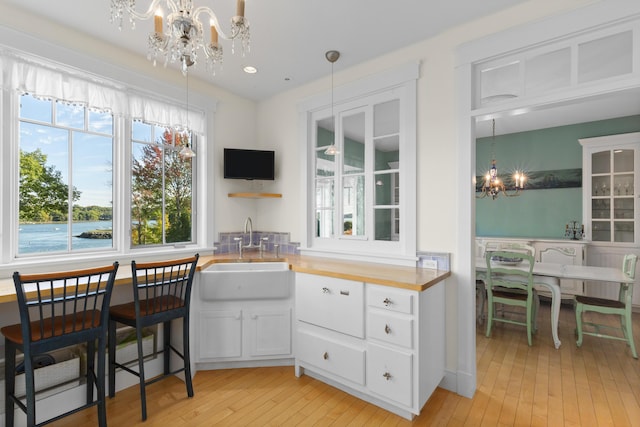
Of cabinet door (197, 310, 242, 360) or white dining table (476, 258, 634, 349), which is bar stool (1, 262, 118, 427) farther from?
white dining table (476, 258, 634, 349)

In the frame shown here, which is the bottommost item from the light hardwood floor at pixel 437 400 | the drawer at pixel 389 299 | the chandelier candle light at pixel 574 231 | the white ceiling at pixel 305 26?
the light hardwood floor at pixel 437 400

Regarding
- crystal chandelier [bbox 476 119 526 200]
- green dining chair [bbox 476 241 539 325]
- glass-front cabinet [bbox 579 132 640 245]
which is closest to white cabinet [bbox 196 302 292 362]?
green dining chair [bbox 476 241 539 325]

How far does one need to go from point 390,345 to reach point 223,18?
261 cm

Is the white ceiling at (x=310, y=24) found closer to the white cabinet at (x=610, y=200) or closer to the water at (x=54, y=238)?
the water at (x=54, y=238)

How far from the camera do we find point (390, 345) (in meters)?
2.16

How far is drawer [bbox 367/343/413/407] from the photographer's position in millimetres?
2076

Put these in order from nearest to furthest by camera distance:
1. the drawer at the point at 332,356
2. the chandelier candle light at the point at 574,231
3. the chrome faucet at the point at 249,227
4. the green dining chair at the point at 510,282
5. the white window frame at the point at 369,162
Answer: the drawer at the point at 332,356
the white window frame at the point at 369,162
the green dining chair at the point at 510,282
the chrome faucet at the point at 249,227
the chandelier candle light at the point at 574,231

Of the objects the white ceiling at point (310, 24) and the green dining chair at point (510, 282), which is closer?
the white ceiling at point (310, 24)

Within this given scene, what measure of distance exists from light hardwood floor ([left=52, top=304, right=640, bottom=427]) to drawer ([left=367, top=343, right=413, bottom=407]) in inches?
6.4

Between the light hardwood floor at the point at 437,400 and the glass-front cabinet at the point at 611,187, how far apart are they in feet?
7.89

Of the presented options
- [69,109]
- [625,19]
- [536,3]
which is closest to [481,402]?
[625,19]

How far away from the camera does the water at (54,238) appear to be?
7.81 ft

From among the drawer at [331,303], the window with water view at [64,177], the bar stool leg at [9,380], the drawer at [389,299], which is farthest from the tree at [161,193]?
the drawer at [389,299]

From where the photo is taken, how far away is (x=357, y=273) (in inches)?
94.0
